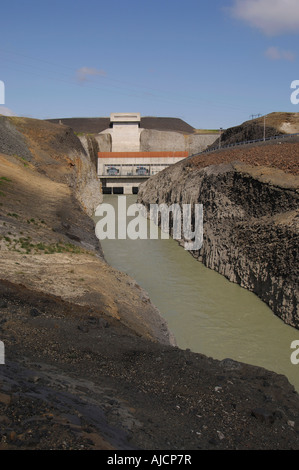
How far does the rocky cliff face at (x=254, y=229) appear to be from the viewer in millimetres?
20078

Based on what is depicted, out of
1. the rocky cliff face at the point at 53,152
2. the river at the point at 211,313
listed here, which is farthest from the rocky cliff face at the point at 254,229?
the rocky cliff face at the point at 53,152

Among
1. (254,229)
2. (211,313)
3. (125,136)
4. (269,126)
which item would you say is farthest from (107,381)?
(125,136)

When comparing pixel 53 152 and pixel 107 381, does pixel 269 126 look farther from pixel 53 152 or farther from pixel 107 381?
pixel 107 381

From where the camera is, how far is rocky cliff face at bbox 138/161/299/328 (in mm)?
20078

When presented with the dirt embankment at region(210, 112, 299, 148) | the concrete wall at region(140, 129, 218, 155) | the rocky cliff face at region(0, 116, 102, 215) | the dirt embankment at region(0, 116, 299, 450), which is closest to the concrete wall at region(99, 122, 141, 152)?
the concrete wall at region(140, 129, 218, 155)

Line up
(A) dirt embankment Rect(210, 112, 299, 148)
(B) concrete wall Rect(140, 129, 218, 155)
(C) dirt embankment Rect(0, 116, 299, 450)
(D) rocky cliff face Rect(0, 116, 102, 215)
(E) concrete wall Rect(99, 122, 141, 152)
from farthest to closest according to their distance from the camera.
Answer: (E) concrete wall Rect(99, 122, 141, 152) → (B) concrete wall Rect(140, 129, 218, 155) → (A) dirt embankment Rect(210, 112, 299, 148) → (D) rocky cliff face Rect(0, 116, 102, 215) → (C) dirt embankment Rect(0, 116, 299, 450)

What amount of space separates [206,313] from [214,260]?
26.5 ft

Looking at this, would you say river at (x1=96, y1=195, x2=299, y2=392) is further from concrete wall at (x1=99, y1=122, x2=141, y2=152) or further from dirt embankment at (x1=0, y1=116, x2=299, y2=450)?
concrete wall at (x1=99, y1=122, x2=141, y2=152)

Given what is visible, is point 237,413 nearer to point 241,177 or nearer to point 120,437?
point 120,437

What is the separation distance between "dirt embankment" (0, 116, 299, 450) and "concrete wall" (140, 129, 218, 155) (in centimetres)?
7944

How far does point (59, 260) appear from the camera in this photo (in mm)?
19328

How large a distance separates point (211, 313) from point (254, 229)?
20.6 ft

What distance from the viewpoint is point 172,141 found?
95.8m

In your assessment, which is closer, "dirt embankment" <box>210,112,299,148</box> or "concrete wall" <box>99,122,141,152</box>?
"dirt embankment" <box>210,112,299,148</box>
